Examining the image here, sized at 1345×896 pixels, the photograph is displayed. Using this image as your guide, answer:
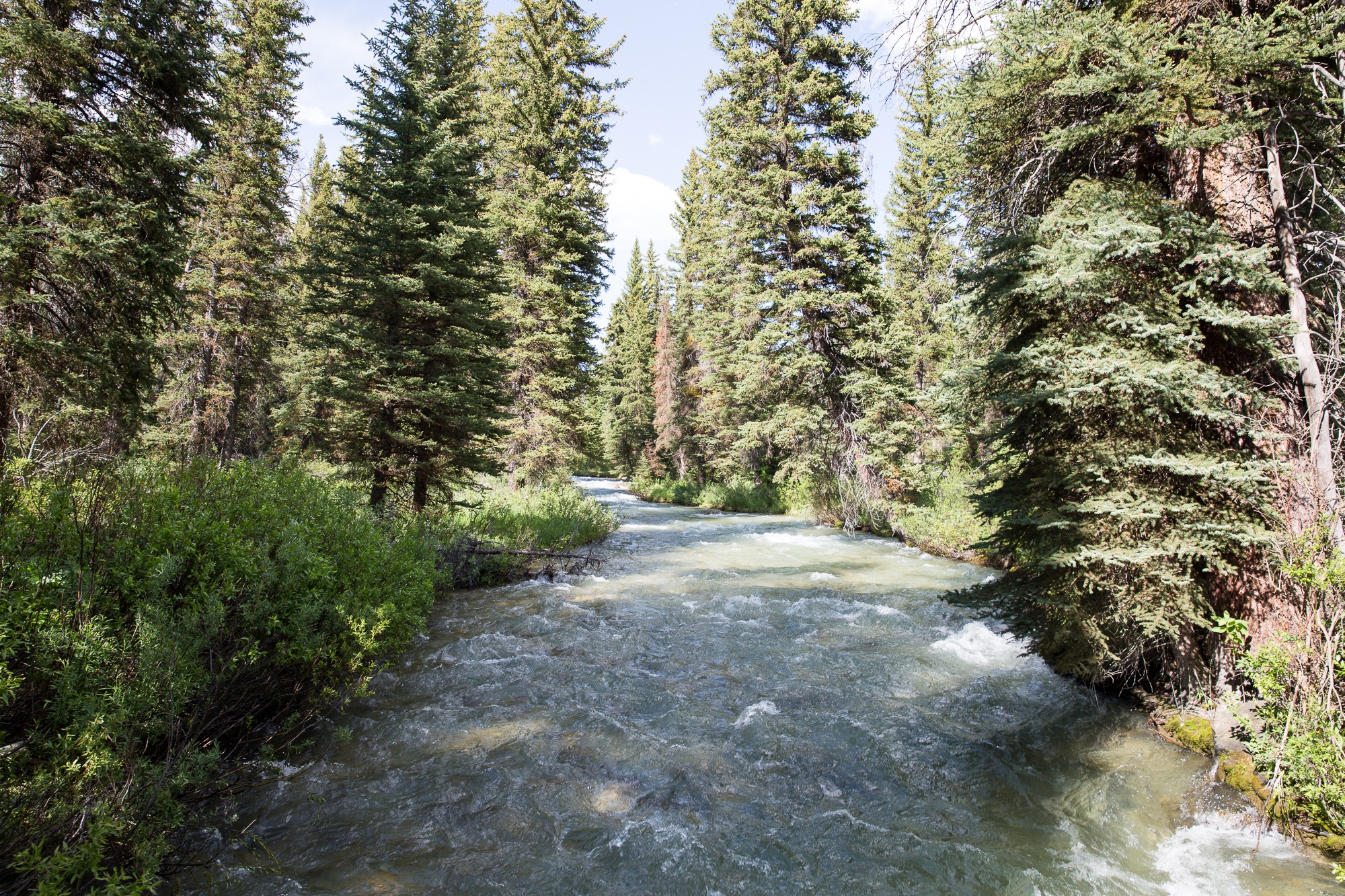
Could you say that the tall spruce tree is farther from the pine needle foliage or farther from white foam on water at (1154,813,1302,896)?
white foam on water at (1154,813,1302,896)

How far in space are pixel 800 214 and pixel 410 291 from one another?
12.1m

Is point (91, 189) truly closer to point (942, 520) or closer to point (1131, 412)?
point (1131, 412)

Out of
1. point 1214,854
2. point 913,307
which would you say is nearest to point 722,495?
point 913,307

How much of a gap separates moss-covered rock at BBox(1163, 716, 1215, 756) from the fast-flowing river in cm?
14

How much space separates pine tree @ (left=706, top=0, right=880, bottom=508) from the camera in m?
17.1

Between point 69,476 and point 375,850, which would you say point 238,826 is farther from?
point 69,476

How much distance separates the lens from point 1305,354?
4.12 meters

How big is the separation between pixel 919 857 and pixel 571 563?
915cm

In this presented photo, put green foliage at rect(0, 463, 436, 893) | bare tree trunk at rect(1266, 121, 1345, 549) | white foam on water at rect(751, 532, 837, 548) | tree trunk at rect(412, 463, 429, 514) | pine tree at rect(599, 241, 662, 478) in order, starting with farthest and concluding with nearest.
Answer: pine tree at rect(599, 241, 662, 478) < white foam on water at rect(751, 532, 837, 548) < tree trunk at rect(412, 463, 429, 514) < bare tree trunk at rect(1266, 121, 1345, 549) < green foliage at rect(0, 463, 436, 893)

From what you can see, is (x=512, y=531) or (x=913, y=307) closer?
(x=512, y=531)

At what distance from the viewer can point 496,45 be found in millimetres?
21234

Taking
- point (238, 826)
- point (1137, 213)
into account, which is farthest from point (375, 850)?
point (1137, 213)

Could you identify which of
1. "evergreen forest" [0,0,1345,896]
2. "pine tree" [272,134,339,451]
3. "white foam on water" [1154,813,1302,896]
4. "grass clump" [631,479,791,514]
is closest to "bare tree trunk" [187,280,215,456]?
"pine tree" [272,134,339,451]

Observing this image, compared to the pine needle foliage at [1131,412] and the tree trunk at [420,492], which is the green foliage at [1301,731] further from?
the tree trunk at [420,492]
